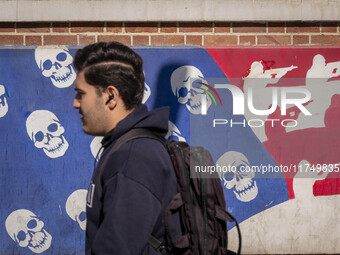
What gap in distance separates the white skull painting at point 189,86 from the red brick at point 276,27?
906 mm

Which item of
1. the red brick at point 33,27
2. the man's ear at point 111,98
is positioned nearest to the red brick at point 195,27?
the red brick at point 33,27

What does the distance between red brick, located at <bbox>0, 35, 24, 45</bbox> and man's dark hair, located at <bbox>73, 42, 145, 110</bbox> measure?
2945mm

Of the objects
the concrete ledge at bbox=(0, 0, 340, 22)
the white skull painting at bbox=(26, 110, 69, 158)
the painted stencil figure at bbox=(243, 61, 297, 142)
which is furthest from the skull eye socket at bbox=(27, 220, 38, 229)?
the painted stencil figure at bbox=(243, 61, 297, 142)

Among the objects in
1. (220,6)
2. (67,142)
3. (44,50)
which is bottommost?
(67,142)

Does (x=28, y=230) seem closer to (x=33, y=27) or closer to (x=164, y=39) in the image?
(x=33, y=27)

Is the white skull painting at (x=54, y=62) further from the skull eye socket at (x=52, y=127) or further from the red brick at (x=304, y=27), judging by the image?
the red brick at (x=304, y=27)

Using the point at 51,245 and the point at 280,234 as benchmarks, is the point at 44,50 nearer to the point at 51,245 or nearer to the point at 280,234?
the point at 51,245

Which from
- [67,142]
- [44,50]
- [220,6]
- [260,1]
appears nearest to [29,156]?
[67,142]

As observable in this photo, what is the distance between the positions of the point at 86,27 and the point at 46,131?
46.1 inches

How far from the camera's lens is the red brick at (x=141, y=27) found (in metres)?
4.52

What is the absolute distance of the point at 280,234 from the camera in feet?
15.2

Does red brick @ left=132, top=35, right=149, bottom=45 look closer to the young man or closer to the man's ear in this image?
the young man

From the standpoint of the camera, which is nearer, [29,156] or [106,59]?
[106,59]

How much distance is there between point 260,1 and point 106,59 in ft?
10.3
